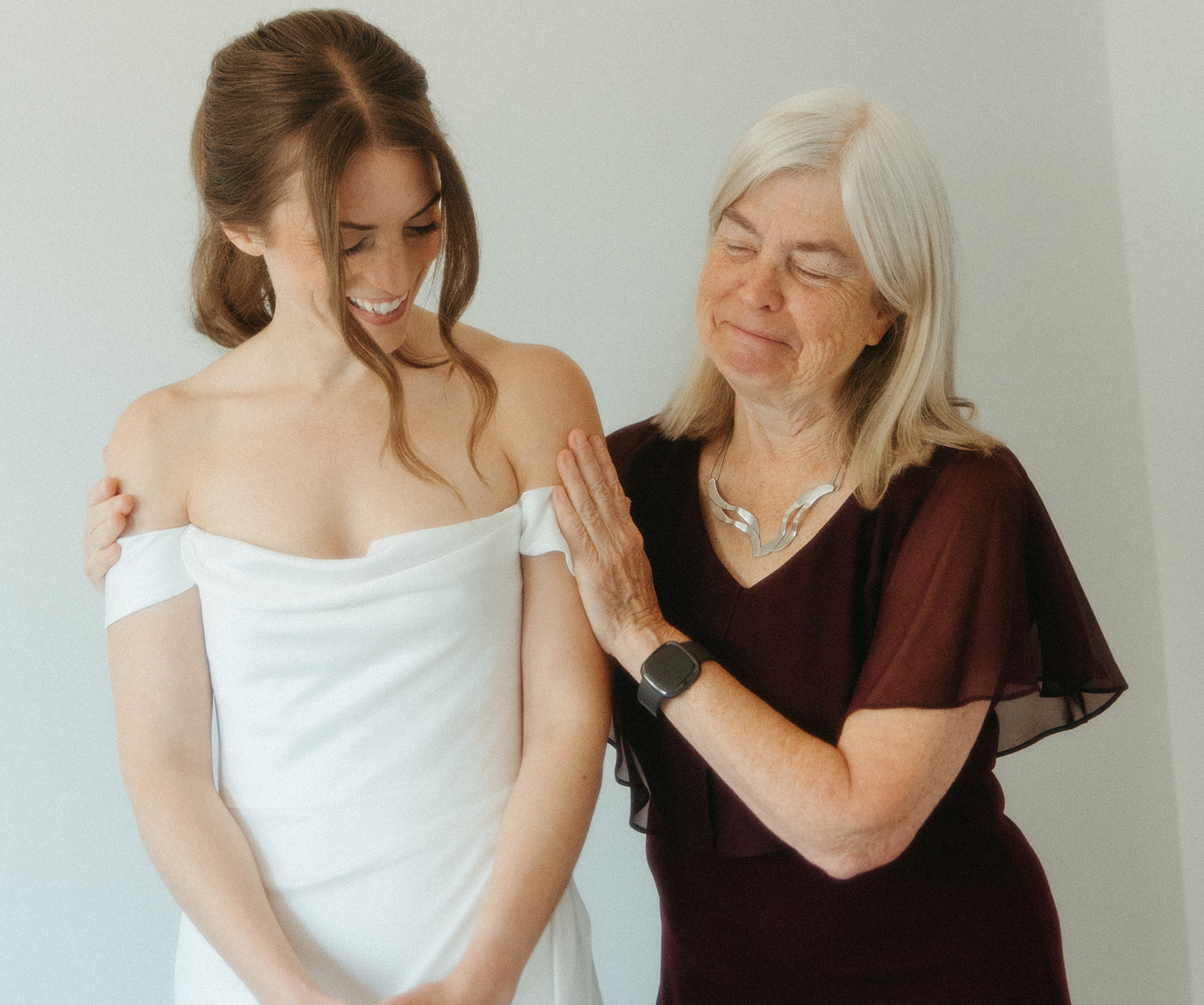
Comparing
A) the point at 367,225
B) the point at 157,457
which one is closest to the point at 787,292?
the point at 367,225

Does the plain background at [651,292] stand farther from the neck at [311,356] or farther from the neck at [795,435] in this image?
the neck at [311,356]

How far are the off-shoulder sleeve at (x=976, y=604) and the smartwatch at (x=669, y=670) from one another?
0.19 metres

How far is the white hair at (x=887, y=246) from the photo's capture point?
4.36 feet

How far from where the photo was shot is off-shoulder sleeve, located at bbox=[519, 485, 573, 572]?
1314 mm

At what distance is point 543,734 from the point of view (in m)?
1.29

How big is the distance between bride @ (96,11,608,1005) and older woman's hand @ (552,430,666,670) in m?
0.03

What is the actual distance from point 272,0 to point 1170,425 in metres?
1.77

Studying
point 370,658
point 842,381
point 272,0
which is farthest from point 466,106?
point 370,658

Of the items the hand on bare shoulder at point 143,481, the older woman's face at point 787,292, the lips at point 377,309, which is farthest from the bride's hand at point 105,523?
the older woman's face at point 787,292

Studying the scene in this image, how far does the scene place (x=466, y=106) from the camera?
1918 mm

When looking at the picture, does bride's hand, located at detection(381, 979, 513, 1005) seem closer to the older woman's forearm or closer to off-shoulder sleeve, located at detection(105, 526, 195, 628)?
the older woman's forearm

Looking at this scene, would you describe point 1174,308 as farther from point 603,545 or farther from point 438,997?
point 438,997

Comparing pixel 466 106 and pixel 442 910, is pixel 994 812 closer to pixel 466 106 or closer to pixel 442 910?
pixel 442 910

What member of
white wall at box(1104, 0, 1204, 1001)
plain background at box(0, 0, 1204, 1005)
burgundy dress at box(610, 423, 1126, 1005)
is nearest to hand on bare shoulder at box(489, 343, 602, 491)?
burgundy dress at box(610, 423, 1126, 1005)
